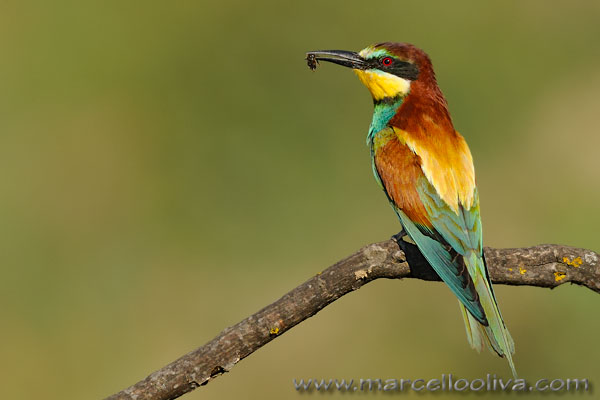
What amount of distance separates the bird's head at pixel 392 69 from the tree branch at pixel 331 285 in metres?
0.77

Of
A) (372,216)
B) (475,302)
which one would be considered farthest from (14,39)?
(475,302)

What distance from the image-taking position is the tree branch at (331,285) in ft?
6.98

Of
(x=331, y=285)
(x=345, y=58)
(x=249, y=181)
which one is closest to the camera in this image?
(x=331, y=285)

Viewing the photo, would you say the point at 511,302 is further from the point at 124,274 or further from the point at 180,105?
the point at 180,105

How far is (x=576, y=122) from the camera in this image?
5082 millimetres

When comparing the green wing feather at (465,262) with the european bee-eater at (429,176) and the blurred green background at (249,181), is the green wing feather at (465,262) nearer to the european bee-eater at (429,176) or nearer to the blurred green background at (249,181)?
the european bee-eater at (429,176)

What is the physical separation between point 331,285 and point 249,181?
104 inches

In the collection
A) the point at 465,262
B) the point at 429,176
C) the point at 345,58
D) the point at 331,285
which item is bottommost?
the point at 465,262

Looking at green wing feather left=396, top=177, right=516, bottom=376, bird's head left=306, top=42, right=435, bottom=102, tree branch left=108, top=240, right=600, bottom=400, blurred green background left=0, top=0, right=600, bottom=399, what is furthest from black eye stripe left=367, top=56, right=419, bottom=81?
blurred green background left=0, top=0, right=600, bottom=399

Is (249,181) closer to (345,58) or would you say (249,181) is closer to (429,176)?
(345,58)

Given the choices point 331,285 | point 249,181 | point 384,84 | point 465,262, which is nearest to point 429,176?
point 465,262

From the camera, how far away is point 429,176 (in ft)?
9.00

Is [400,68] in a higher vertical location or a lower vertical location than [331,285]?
higher

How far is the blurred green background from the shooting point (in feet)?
12.9
